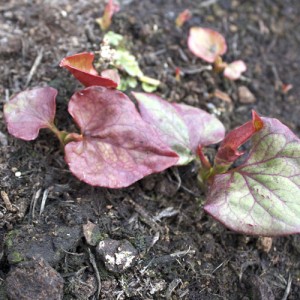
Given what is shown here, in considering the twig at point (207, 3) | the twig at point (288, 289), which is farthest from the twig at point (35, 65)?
the twig at point (288, 289)

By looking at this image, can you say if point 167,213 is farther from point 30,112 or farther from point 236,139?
point 30,112

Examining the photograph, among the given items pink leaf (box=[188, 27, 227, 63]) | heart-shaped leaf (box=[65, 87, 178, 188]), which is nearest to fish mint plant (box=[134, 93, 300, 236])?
heart-shaped leaf (box=[65, 87, 178, 188])

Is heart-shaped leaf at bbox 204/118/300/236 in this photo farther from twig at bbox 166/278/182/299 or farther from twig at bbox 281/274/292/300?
twig at bbox 281/274/292/300

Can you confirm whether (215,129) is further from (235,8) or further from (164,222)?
(235,8)

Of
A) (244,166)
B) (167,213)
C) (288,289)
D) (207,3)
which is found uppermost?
(207,3)

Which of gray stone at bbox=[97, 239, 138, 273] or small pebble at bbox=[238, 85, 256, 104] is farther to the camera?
small pebble at bbox=[238, 85, 256, 104]

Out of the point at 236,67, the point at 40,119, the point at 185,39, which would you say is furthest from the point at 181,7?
the point at 40,119

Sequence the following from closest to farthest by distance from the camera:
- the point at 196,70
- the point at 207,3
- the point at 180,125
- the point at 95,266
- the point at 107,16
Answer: the point at 95,266 < the point at 180,125 < the point at 107,16 < the point at 196,70 < the point at 207,3

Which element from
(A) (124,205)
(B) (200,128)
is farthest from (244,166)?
(A) (124,205)
